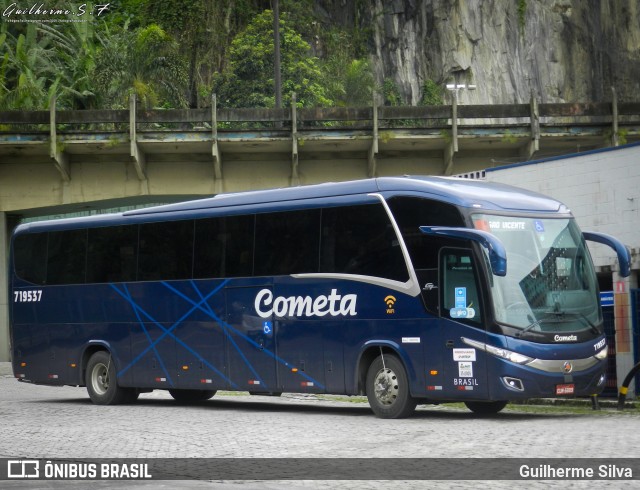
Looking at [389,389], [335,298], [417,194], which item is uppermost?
[417,194]

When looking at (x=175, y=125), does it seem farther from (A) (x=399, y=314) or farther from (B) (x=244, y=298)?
(A) (x=399, y=314)

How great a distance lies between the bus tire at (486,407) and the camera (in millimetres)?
19016

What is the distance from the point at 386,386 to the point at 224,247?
4405 mm

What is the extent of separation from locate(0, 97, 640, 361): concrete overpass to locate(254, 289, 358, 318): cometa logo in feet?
61.2

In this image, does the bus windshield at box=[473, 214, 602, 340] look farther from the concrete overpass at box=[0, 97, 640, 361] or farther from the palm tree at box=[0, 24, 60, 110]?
the palm tree at box=[0, 24, 60, 110]

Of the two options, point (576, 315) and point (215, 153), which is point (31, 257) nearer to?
point (576, 315)

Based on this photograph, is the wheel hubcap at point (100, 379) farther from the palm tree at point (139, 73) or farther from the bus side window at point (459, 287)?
the palm tree at point (139, 73)

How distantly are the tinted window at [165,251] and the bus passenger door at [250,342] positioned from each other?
1382 millimetres

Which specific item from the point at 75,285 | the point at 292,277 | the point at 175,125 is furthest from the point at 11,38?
the point at 292,277

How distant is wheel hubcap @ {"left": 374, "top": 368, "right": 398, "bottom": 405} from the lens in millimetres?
18172

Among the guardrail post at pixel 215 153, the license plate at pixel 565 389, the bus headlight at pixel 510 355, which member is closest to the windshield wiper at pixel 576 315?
the bus headlight at pixel 510 355

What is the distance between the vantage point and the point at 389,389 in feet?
59.9

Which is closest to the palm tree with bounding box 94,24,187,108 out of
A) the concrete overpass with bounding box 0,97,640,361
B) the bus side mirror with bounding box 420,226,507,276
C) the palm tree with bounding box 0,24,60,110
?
the palm tree with bounding box 0,24,60,110

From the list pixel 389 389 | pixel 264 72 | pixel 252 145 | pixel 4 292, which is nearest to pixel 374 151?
pixel 252 145
